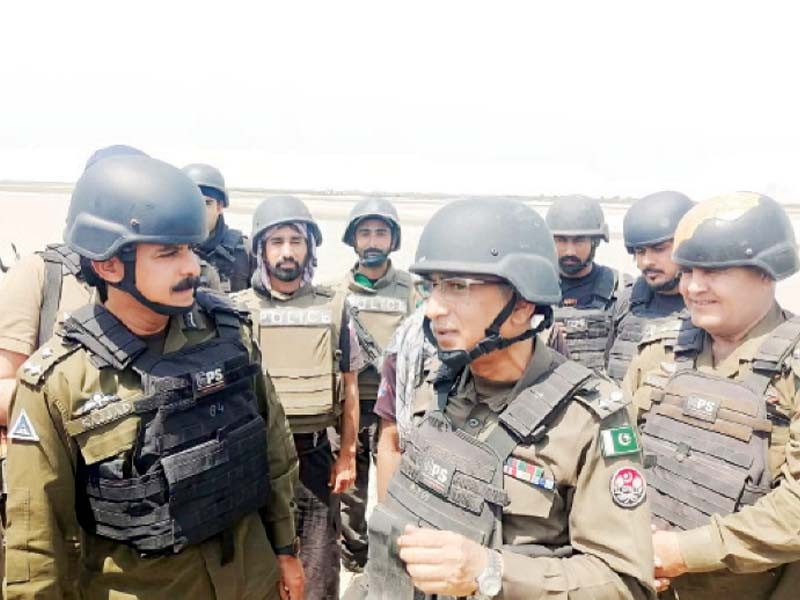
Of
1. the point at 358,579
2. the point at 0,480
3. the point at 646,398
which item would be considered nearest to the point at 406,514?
the point at 646,398

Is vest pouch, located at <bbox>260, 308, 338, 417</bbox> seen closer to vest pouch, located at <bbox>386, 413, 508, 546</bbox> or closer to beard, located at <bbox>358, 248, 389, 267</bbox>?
beard, located at <bbox>358, 248, 389, 267</bbox>

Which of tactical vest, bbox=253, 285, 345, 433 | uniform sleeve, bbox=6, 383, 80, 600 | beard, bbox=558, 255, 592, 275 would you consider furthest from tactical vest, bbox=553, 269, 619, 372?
uniform sleeve, bbox=6, 383, 80, 600

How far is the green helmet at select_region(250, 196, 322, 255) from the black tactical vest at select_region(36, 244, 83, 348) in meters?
1.64

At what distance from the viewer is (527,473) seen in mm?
1921

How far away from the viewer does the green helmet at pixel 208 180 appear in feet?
18.9

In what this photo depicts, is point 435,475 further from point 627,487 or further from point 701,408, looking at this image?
point 701,408

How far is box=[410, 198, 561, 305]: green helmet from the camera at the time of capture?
6.84 ft

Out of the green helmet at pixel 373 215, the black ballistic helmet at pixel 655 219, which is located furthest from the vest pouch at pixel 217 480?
the green helmet at pixel 373 215

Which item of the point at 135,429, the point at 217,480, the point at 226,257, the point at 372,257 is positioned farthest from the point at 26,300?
the point at 372,257

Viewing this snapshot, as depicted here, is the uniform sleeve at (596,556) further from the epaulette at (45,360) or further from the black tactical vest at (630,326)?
the black tactical vest at (630,326)

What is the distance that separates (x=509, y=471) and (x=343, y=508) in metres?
3.49

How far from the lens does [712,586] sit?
2.66 m

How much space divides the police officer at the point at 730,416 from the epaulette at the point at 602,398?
0.60 metres

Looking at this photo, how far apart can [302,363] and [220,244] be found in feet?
6.62
